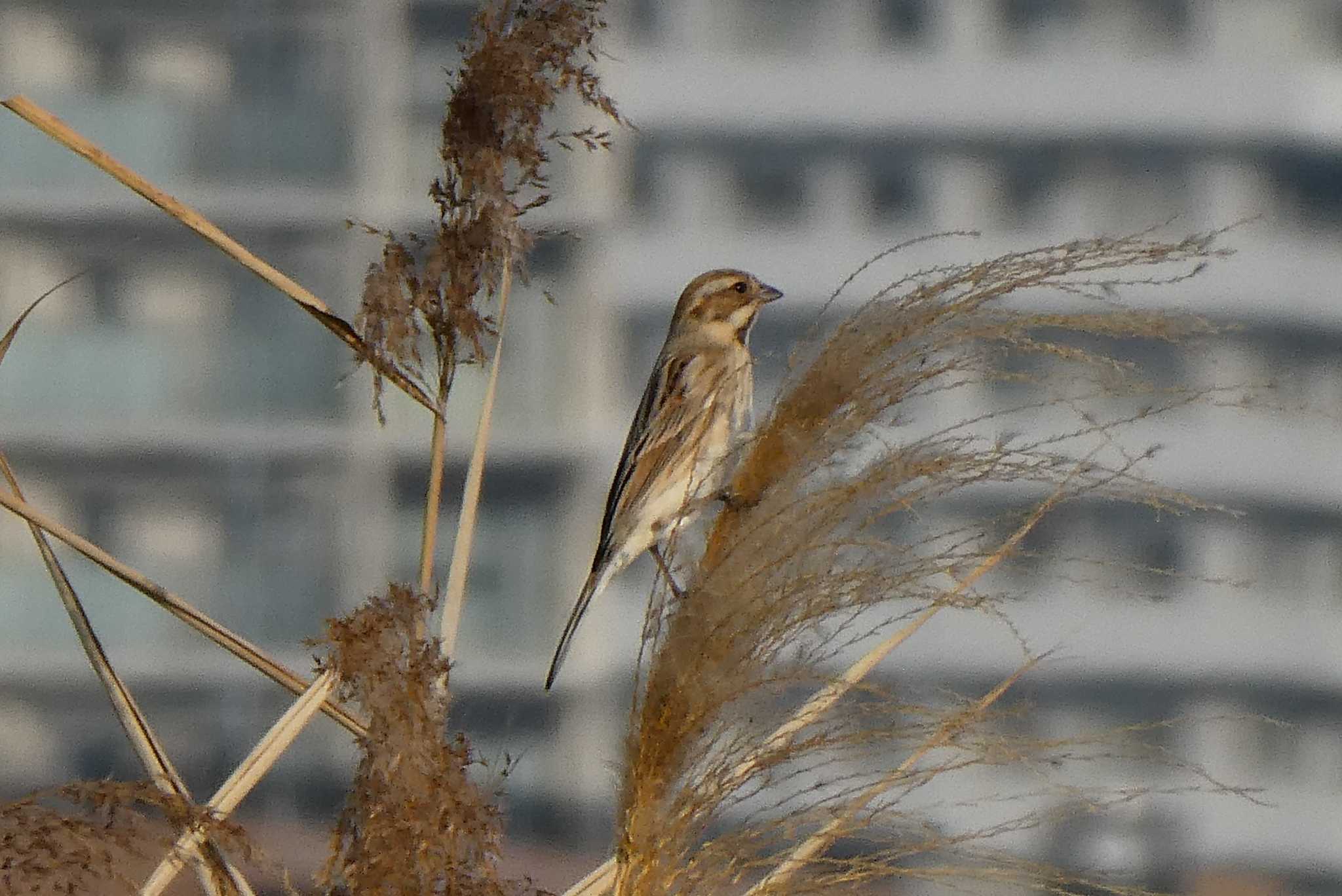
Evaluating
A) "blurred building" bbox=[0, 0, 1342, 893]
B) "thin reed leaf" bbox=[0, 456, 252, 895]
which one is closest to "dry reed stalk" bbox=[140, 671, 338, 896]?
"thin reed leaf" bbox=[0, 456, 252, 895]

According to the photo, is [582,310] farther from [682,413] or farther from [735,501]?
[735,501]

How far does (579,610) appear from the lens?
1.39m

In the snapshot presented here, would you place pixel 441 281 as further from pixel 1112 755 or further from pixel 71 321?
pixel 71 321

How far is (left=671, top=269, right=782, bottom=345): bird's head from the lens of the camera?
1729mm

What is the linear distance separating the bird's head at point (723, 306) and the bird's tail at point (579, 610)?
32cm

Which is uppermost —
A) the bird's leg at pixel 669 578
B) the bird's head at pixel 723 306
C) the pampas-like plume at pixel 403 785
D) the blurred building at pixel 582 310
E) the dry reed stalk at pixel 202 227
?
the blurred building at pixel 582 310

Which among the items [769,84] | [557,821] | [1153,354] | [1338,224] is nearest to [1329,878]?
[1153,354]

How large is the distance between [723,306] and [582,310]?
10.4 feet

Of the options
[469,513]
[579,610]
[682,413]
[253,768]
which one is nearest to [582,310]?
[682,413]

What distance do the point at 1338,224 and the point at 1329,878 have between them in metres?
1.38

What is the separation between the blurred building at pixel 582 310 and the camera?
11.4ft

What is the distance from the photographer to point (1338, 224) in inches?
146

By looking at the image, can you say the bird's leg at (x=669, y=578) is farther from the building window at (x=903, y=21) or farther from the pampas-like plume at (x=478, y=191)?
the building window at (x=903, y=21)

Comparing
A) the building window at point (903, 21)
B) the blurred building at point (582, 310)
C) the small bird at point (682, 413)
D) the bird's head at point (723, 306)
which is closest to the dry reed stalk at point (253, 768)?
the small bird at point (682, 413)
